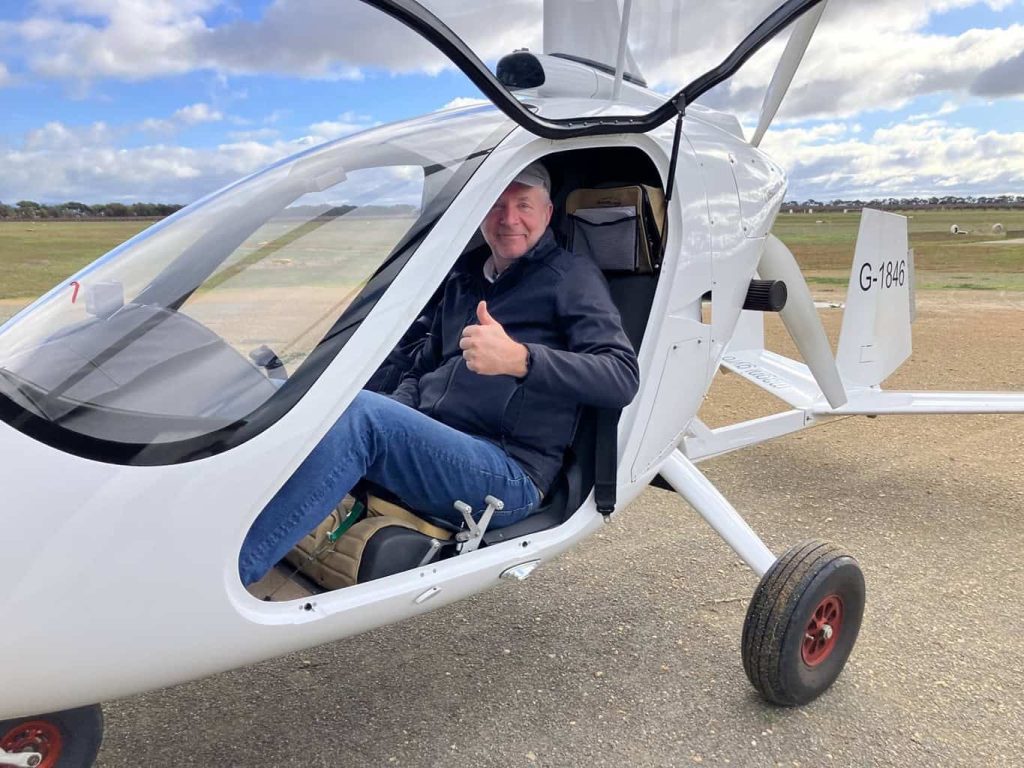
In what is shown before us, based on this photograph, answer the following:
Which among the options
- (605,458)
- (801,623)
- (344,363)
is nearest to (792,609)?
(801,623)

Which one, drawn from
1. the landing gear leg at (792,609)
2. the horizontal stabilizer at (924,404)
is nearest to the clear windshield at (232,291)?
the landing gear leg at (792,609)

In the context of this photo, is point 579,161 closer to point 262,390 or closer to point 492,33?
point 492,33

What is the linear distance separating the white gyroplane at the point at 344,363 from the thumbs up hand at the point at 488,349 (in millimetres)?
142

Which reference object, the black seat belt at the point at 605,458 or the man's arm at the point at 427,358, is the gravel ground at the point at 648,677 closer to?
the black seat belt at the point at 605,458

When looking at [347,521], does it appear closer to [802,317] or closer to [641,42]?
[641,42]

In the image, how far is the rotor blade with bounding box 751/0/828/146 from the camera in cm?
262

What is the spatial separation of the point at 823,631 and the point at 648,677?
583mm

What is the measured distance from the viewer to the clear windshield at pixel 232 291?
1714 millimetres

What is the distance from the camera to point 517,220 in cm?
237

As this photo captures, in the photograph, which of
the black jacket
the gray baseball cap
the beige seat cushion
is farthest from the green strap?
the gray baseball cap

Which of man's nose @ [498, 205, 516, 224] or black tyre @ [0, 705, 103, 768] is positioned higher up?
man's nose @ [498, 205, 516, 224]

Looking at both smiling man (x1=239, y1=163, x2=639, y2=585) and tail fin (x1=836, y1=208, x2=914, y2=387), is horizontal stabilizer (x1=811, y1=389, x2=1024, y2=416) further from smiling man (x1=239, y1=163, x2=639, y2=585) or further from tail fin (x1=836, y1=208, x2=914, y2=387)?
smiling man (x1=239, y1=163, x2=639, y2=585)

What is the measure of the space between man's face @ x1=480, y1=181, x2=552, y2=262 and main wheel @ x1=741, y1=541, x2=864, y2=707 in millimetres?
1288

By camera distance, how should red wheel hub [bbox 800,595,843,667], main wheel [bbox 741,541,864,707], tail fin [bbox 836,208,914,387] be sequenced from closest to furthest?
main wheel [bbox 741,541,864,707] → red wheel hub [bbox 800,595,843,667] → tail fin [bbox 836,208,914,387]
